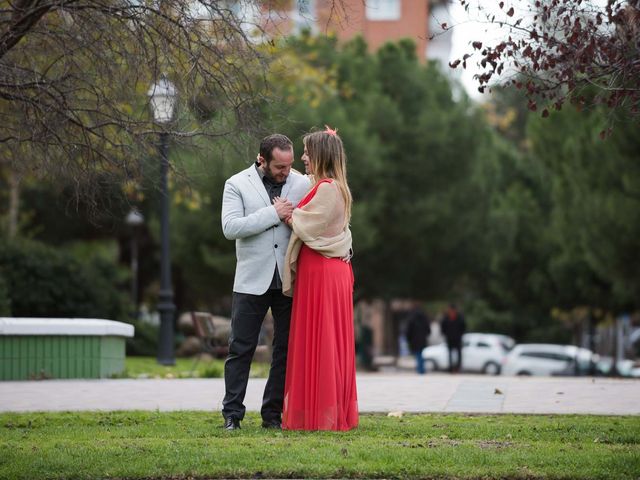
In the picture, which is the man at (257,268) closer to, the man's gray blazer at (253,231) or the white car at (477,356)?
the man's gray blazer at (253,231)

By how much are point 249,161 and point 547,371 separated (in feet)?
109

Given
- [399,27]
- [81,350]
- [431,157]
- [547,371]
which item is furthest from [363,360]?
[399,27]

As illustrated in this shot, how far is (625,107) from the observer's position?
8.23 metres

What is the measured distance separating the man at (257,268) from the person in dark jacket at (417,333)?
61.6 ft

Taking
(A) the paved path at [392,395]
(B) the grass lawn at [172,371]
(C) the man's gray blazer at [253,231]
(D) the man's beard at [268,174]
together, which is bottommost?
(B) the grass lawn at [172,371]

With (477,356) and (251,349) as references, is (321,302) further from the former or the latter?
(477,356)

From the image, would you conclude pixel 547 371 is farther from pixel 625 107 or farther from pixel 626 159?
pixel 625 107

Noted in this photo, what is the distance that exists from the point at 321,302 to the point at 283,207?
2.40 feet

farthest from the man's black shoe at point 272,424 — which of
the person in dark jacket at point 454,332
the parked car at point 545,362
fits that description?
the parked car at point 545,362

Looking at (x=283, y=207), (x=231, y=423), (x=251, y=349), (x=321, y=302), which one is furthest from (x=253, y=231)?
(x=231, y=423)

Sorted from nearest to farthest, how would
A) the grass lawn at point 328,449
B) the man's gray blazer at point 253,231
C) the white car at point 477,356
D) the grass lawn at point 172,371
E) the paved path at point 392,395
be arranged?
the grass lawn at point 328,449
the man's gray blazer at point 253,231
the paved path at point 392,395
the grass lawn at point 172,371
the white car at point 477,356

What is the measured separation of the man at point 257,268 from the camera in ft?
26.8

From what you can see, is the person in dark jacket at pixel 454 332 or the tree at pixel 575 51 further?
the person in dark jacket at pixel 454 332

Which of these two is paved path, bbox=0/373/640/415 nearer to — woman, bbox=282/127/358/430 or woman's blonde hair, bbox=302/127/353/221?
woman, bbox=282/127/358/430
